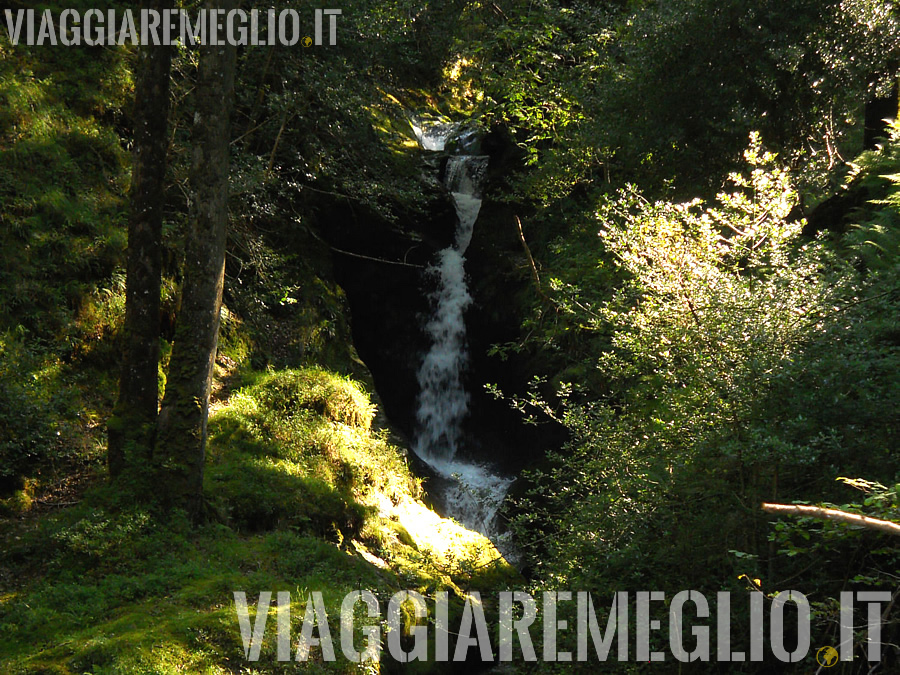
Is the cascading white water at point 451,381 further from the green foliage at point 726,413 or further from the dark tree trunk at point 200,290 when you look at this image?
the dark tree trunk at point 200,290

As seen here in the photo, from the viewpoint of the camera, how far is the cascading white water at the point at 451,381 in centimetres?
1334

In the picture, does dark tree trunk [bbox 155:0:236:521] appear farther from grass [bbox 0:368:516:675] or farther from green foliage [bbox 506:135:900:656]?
green foliage [bbox 506:135:900:656]

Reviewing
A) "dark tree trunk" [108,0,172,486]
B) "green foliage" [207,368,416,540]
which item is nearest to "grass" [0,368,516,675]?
"green foliage" [207,368,416,540]

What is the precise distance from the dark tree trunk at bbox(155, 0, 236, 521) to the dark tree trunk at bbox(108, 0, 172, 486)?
0.99 ft

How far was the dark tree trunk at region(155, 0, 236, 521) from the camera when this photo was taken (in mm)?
5934

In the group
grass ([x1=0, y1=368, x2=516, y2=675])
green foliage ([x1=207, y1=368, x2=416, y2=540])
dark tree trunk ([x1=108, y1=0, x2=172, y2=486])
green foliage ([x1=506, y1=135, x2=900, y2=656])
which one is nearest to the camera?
green foliage ([x1=506, y1=135, x2=900, y2=656])

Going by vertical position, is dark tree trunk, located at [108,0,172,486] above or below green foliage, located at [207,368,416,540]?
above

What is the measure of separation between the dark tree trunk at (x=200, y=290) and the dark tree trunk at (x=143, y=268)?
0.30 metres

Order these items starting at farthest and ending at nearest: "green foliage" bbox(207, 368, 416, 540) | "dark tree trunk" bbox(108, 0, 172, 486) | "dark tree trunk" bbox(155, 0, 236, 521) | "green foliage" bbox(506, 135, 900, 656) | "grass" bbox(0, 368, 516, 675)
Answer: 1. "green foliage" bbox(207, 368, 416, 540)
2. "dark tree trunk" bbox(108, 0, 172, 486)
3. "dark tree trunk" bbox(155, 0, 236, 521)
4. "grass" bbox(0, 368, 516, 675)
5. "green foliage" bbox(506, 135, 900, 656)

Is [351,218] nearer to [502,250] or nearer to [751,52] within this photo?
[502,250]

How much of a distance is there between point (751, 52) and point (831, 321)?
19.7 ft

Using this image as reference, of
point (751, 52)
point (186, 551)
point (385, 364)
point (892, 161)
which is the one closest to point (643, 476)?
point (186, 551)

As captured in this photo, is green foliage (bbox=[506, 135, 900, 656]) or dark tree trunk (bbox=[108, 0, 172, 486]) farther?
dark tree trunk (bbox=[108, 0, 172, 486])

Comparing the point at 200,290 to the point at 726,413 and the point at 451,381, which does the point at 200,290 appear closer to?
the point at 726,413
